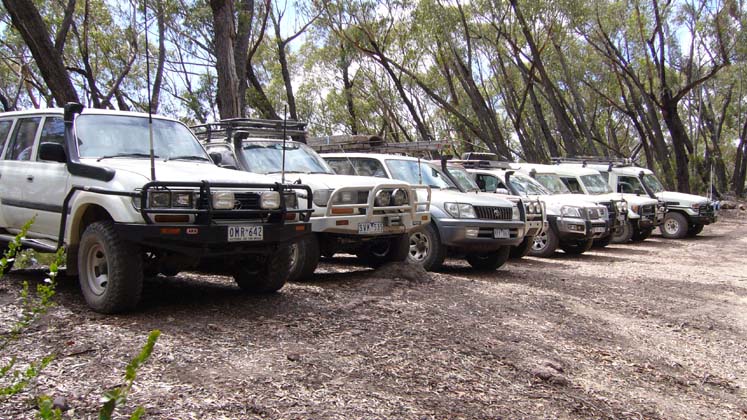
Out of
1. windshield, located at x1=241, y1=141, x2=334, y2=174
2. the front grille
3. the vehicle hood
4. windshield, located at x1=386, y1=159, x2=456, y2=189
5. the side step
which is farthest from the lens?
the vehicle hood

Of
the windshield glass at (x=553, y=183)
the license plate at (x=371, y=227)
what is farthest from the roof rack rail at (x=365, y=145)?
the license plate at (x=371, y=227)

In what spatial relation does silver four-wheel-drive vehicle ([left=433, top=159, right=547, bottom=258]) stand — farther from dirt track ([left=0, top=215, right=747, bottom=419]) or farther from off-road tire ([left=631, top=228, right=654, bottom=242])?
off-road tire ([left=631, top=228, right=654, bottom=242])

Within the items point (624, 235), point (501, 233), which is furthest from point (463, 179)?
point (624, 235)

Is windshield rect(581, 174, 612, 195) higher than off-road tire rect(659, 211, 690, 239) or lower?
higher

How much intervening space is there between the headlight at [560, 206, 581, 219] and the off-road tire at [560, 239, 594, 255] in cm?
92

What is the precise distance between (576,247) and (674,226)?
708cm

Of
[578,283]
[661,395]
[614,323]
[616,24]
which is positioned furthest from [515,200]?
[616,24]

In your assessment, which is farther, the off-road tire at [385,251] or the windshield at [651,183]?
the windshield at [651,183]

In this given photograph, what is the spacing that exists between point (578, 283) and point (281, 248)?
4.94m

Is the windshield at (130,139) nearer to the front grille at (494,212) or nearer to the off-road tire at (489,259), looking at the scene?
the front grille at (494,212)

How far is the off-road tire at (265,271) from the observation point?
6.37m

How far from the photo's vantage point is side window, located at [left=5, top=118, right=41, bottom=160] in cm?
684

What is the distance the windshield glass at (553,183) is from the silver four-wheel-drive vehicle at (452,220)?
5140 mm

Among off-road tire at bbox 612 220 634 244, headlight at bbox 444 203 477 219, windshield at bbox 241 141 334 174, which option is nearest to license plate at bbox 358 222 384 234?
windshield at bbox 241 141 334 174
